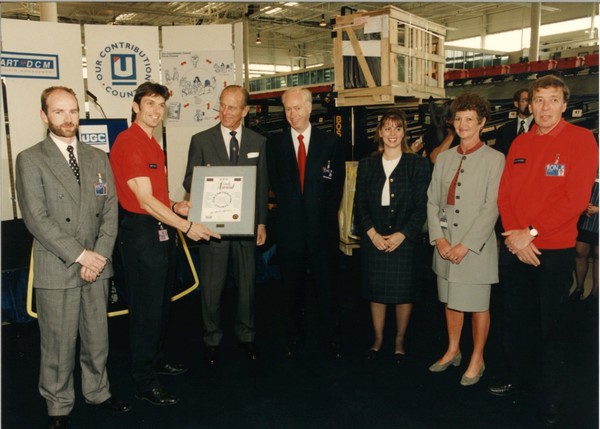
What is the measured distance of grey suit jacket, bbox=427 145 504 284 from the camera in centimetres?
266

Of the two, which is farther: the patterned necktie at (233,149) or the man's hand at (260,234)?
the man's hand at (260,234)

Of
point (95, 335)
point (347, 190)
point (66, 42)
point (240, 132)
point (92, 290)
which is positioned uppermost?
point (66, 42)

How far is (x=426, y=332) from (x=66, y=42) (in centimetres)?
484

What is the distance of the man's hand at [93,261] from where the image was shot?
225 cm

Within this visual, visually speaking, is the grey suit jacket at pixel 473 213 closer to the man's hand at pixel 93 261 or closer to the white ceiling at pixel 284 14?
the man's hand at pixel 93 261

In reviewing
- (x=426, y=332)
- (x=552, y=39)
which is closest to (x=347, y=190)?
(x=426, y=332)

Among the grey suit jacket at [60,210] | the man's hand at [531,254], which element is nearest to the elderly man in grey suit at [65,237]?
the grey suit jacket at [60,210]

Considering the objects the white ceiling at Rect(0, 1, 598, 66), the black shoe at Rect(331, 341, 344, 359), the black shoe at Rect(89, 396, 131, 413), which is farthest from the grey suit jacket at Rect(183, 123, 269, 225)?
the white ceiling at Rect(0, 1, 598, 66)

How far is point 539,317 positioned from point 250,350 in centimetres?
171

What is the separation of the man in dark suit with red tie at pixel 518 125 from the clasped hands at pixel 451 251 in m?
1.39

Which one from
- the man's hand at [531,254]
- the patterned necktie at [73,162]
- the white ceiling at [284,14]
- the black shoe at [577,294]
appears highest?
the white ceiling at [284,14]

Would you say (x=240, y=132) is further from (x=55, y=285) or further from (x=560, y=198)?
(x=560, y=198)

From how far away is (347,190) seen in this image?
4.38 m

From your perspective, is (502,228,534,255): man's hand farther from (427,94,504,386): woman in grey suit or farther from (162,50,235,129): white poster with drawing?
(162,50,235,129): white poster with drawing
